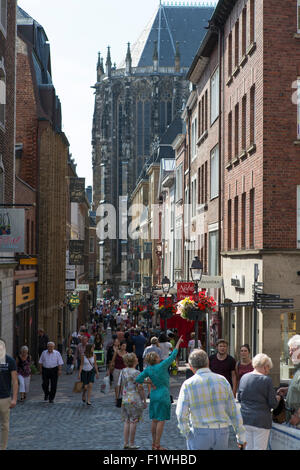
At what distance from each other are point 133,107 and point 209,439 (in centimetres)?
10278

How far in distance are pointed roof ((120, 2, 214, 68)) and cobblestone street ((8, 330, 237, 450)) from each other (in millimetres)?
98118

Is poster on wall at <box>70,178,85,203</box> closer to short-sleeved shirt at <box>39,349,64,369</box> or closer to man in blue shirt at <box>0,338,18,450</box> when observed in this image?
short-sleeved shirt at <box>39,349,64,369</box>

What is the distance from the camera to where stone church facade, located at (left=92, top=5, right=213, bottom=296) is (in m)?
109

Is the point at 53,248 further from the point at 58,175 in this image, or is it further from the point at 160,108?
the point at 160,108

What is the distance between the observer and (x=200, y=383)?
834cm

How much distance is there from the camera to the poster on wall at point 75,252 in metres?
47.1

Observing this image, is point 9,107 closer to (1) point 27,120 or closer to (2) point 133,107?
(1) point 27,120

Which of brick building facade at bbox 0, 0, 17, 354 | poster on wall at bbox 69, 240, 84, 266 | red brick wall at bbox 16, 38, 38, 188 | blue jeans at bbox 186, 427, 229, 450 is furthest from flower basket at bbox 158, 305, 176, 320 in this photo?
blue jeans at bbox 186, 427, 229, 450

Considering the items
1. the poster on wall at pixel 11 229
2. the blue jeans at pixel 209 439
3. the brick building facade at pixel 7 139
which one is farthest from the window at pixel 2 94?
the blue jeans at pixel 209 439

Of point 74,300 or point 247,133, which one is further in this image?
point 74,300

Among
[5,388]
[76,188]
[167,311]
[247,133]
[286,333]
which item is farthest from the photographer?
[76,188]

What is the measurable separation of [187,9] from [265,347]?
101 metres

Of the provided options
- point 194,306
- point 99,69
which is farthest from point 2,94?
point 99,69

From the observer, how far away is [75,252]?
47375mm
